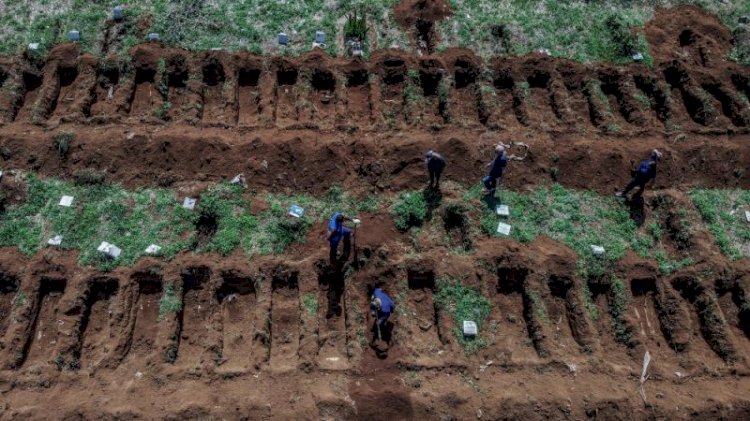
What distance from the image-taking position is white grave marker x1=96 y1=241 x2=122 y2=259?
9891 millimetres

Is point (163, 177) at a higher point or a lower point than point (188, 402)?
higher

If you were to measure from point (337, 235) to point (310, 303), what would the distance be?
4.94 ft

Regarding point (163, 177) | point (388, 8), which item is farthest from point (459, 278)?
point (388, 8)

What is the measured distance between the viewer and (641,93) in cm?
1320

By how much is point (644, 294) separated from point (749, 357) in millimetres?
2129

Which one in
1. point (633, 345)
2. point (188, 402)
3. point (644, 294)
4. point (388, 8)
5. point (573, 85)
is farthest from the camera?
point (388, 8)

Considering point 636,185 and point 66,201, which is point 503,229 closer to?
point 636,185

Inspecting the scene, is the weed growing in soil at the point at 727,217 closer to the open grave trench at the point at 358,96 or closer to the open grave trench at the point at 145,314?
the open grave trench at the point at 358,96

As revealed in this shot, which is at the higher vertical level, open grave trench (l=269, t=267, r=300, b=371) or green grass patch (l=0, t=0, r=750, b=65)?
green grass patch (l=0, t=0, r=750, b=65)

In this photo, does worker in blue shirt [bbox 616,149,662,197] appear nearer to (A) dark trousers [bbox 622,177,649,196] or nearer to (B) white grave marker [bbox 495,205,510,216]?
(A) dark trousers [bbox 622,177,649,196]

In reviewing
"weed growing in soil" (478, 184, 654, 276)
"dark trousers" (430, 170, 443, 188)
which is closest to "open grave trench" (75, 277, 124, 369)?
"dark trousers" (430, 170, 443, 188)

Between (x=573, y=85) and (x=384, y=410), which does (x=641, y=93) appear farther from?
(x=384, y=410)

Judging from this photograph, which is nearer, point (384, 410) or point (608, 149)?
point (384, 410)

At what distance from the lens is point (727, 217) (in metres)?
11.3
